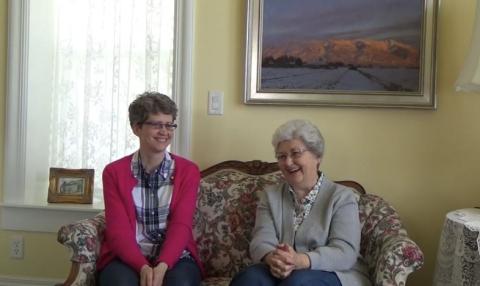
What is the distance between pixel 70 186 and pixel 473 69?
6.99ft

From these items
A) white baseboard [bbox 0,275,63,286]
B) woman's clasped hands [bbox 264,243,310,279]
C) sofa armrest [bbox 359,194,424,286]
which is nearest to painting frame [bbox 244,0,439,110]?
sofa armrest [bbox 359,194,424,286]

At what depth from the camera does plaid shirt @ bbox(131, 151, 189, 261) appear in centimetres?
220

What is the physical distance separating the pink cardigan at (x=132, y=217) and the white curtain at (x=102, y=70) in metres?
0.81

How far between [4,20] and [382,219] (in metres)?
2.26

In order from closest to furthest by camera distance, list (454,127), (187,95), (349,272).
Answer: (349,272), (454,127), (187,95)

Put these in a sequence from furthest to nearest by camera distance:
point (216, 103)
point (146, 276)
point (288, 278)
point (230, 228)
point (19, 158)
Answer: point (19, 158) → point (216, 103) → point (230, 228) → point (146, 276) → point (288, 278)

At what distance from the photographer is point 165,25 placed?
295cm

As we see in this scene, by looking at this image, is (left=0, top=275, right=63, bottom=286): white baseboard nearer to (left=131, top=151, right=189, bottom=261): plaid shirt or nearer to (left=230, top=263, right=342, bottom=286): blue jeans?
(left=131, top=151, right=189, bottom=261): plaid shirt

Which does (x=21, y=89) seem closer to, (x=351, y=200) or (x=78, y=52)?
(x=78, y=52)

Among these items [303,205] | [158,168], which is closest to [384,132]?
[303,205]

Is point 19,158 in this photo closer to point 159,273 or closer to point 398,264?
point 159,273

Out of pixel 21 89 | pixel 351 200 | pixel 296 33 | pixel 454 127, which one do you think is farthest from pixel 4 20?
pixel 454 127

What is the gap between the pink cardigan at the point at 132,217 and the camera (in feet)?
6.80

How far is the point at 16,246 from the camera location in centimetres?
297
